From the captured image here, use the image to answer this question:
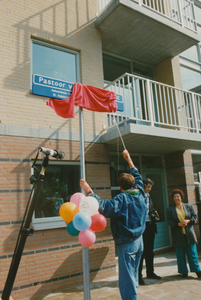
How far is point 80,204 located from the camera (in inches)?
126

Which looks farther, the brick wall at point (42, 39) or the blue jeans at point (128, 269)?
the brick wall at point (42, 39)

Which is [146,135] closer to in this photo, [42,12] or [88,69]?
[88,69]

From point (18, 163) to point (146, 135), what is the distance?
2953 millimetres

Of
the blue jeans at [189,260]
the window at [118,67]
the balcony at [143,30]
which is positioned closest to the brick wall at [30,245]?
the blue jeans at [189,260]

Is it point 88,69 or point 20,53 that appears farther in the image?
point 88,69

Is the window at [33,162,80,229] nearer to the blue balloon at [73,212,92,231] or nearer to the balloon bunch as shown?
the balloon bunch

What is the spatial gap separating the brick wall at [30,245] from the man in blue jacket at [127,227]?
93.0 inches

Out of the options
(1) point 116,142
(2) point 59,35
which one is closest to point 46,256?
(1) point 116,142

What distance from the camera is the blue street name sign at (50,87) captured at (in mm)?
A: 3736

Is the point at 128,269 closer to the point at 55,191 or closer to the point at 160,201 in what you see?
the point at 55,191

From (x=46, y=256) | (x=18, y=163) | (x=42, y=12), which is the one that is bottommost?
(x=46, y=256)

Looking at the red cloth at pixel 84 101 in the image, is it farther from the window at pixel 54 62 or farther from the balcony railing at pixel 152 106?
the window at pixel 54 62

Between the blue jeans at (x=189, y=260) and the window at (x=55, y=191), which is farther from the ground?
the window at (x=55, y=191)

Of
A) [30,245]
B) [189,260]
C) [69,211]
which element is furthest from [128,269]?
[189,260]
